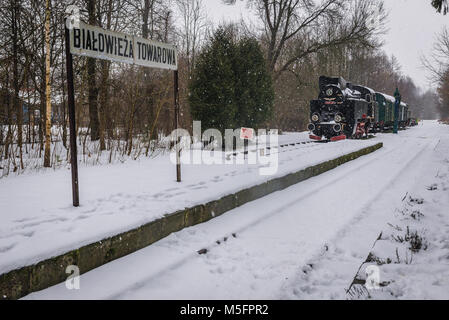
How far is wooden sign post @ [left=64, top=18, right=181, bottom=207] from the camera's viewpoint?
389 centimetres

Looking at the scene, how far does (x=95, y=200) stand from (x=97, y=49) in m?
2.01

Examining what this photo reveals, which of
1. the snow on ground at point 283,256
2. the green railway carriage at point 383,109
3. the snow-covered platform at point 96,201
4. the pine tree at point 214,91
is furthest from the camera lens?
the green railway carriage at point 383,109

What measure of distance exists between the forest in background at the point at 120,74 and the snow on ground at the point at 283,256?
491cm

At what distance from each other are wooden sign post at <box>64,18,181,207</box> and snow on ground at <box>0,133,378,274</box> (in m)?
0.48

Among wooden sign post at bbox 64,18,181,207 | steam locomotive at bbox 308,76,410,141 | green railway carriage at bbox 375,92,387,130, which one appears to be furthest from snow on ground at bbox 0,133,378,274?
green railway carriage at bbox 375,92,387,130

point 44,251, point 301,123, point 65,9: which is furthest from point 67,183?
point 301,123

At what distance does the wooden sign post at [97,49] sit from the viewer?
12.8 ft

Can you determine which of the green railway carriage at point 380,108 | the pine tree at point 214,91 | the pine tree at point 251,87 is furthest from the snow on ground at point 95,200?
the green railway carriage at point 380,108

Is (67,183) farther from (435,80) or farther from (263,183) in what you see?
(435,80)

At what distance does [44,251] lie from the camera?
8.87 ft

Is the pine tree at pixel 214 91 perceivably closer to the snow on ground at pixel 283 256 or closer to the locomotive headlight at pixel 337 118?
the locomotive headlight at pixel 337 118

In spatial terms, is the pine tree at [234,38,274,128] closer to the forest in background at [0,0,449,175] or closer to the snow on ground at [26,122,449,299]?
the forest in background at [0,0,449,175]
